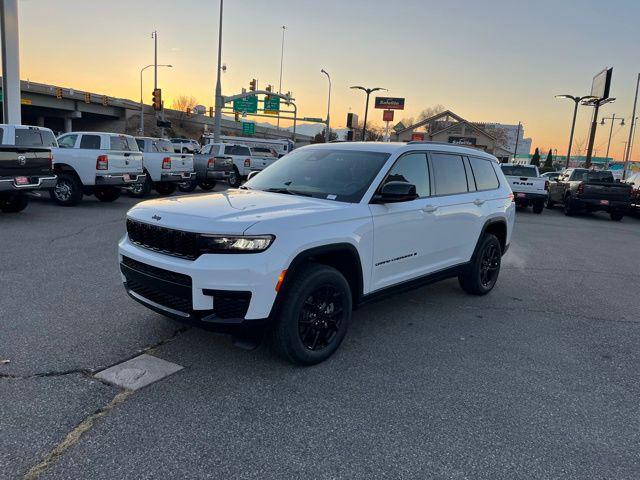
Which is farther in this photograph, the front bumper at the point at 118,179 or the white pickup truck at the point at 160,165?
the white pickup truck at the point at 160,165

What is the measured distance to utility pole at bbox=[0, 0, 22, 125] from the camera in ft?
57.1

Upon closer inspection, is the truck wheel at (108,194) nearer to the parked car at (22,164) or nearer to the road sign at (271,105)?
the parked car at (22,164)

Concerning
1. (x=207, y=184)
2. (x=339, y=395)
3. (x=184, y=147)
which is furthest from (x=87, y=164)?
(x=184, y=147)

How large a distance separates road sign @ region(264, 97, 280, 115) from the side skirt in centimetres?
4698

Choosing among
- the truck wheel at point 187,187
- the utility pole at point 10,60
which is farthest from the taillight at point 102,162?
the utility pole at point 10,60

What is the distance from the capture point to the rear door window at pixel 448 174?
Result: 5.22 metres

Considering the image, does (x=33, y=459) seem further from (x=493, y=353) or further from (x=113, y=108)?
(x=113, y=108)

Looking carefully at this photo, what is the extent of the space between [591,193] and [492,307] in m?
14.2

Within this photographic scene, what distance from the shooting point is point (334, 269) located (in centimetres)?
389

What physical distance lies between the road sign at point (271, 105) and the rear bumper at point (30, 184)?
41356mm

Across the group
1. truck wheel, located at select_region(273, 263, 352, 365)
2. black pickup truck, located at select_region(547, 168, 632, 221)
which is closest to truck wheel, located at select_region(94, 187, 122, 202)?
truck wheel, located at select_region(273, 263, 352, 365)

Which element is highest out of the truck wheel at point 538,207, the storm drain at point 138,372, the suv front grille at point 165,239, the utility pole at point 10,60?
the utility pole at point 10,60

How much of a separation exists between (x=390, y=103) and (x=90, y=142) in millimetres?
51100

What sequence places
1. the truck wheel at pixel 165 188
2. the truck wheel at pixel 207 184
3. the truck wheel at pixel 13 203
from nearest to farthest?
the truck wheel at pixel 13 203
the truck wheel at pixel 165 188
the truck wheel at pixel 207 184
